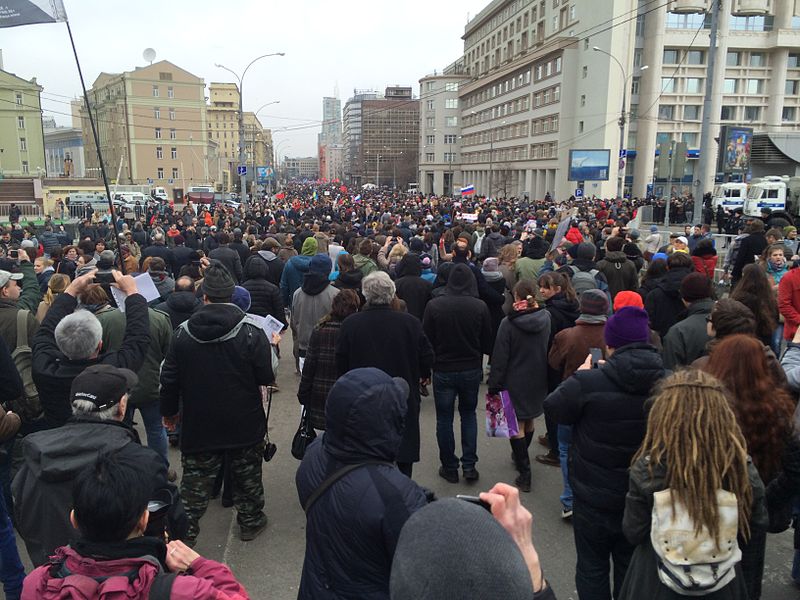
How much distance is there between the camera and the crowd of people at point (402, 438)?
1896 millimetres

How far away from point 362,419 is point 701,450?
1.27 m

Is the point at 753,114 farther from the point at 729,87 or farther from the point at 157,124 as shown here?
the point at 157,124

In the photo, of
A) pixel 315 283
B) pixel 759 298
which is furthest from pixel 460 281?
pixel 759 298

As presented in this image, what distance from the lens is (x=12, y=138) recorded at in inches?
2648

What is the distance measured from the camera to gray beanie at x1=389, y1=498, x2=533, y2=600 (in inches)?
46.5

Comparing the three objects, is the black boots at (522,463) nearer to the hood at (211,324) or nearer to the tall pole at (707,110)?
the hood at (211,324)

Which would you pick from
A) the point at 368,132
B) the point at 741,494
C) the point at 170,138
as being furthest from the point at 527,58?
the point at 368,132

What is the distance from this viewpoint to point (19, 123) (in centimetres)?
6756

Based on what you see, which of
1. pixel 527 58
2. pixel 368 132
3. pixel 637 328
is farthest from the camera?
pixel 368 132

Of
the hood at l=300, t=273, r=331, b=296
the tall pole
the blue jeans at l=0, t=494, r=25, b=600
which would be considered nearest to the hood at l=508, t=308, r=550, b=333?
the hood at l=300, t=273, r=331, b=296

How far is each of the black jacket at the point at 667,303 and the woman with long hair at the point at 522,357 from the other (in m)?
1.99

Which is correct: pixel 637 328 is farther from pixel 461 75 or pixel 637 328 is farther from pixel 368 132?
pixel 368 132

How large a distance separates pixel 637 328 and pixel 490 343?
7.30 feet

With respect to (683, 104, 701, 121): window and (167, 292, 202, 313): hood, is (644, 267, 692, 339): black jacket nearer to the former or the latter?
(167, 292, 202, 313): hood
